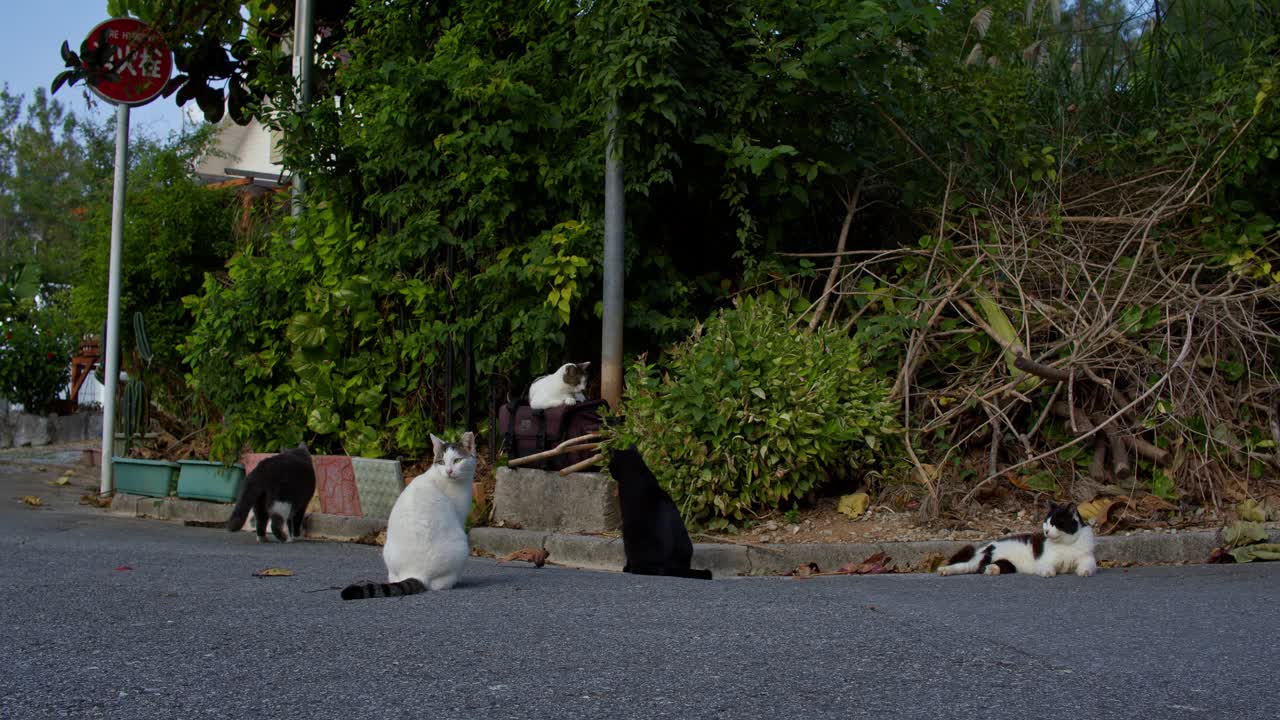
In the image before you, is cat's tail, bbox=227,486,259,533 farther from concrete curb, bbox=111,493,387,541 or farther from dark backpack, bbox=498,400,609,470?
dark backpack, bbox=498,400,609,470

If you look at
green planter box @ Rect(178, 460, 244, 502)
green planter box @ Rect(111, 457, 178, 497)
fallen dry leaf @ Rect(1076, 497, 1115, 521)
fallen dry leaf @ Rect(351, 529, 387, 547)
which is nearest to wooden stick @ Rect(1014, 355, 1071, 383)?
fallen dry leaf @ Rect(1076, 497, 1115, 521)

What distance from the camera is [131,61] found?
10695 millimetres

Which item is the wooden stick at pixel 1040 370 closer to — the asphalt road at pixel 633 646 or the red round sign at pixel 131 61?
the asphalt road at pixel 633 646

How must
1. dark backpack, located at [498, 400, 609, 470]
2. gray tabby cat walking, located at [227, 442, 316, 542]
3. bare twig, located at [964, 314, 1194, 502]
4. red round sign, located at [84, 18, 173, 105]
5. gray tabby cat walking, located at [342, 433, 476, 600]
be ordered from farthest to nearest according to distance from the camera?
1. red round sign, located at [84, 18, 173, 105]
2. dark backpack, located at [498, 400, 609, 470]
3. gray tabby cat walking, located at [227, 442, 316, 542]
4. bare twig, located at [964, 314, 1194, 502]
5. gray tabby cat walking, located at [342, 433, 476, 600]

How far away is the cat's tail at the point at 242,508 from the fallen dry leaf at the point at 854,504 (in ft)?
13.6

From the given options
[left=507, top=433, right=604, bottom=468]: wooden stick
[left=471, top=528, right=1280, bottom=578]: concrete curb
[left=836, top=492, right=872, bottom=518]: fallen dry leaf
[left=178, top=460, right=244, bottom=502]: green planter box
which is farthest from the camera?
[left=178, top=460, right=244, bottom=502]: green planter box

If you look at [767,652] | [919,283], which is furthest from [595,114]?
[767,652]

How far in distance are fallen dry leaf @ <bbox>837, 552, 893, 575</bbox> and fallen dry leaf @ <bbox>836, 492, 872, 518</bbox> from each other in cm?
69

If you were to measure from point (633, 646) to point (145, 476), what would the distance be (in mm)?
7573

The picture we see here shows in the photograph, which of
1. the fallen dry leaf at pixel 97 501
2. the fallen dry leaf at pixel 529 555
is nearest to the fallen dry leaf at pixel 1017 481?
the fallen dry leaf at pixel 529 555

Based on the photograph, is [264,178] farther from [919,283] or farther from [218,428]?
[919,283]

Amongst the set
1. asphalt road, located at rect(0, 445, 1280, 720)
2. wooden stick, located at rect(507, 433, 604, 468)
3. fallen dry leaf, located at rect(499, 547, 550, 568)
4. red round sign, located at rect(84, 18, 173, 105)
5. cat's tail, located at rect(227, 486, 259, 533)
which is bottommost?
fallen dry leaf, located at rect(499, 547, 550, 568)

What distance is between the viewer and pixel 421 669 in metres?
3.52

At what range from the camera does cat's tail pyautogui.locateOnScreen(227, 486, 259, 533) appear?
25.8 feet
